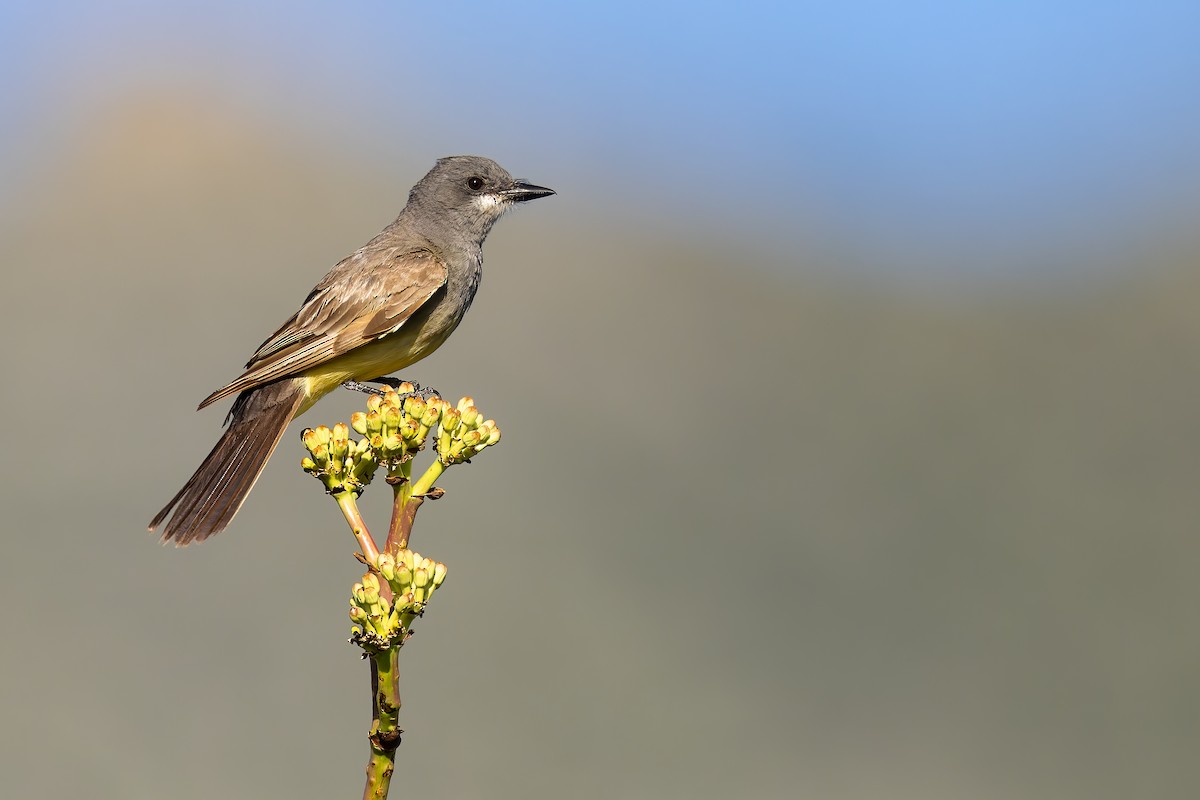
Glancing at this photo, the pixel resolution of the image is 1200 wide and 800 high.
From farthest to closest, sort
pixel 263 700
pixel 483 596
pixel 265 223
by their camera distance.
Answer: pixel 265 223, pixel 483 596, pixel 263 700

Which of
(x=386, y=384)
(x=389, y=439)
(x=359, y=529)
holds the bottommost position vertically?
(x=359, y=529)

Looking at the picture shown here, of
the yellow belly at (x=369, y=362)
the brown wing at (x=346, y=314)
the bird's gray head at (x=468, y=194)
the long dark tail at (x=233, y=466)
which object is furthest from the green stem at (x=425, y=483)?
the bird's gray head at (x=468, y=194)

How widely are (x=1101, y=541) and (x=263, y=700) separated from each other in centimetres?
2749

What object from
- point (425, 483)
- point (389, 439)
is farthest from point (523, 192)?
point (425, 483)

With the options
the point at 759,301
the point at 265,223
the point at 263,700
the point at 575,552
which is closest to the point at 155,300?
the point at 265,223

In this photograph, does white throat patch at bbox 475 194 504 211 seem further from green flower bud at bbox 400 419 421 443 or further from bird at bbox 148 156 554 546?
green flower bud at bbox 400 419 421 443

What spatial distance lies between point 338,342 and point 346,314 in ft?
0.69

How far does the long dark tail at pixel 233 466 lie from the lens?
18.2ft

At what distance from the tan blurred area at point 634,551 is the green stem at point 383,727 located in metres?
20.0

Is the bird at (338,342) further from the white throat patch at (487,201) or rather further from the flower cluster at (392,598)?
the flower cluster at (392,598)

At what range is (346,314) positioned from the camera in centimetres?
668

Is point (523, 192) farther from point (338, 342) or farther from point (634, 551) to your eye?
point (634, 551)

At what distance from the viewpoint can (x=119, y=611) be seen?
27703mm

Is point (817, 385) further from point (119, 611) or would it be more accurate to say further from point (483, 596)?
point (119, 611)
